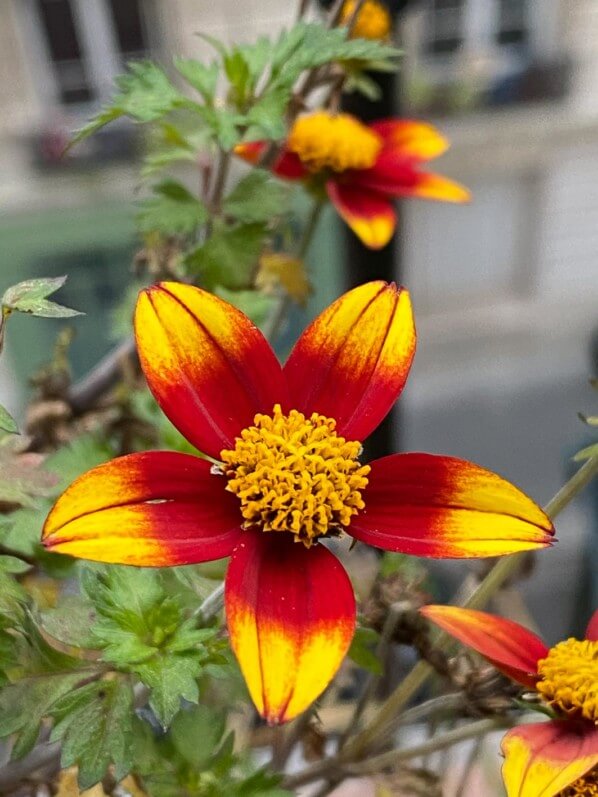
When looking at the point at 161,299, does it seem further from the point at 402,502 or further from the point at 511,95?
the point at 511,95

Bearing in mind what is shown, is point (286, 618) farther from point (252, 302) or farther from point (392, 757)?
point (252, 302)

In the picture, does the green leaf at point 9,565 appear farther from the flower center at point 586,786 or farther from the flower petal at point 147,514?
the flower center at point 586,786

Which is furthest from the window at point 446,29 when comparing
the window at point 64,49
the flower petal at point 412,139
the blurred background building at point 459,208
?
the flower petal at point 412,139

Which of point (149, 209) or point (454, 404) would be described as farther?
point (454, 404)

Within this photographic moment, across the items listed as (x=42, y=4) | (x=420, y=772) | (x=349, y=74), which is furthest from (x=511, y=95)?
(x=420, y=772)

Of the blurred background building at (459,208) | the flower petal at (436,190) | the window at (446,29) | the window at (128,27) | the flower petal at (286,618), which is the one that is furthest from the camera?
the window at (446,29)

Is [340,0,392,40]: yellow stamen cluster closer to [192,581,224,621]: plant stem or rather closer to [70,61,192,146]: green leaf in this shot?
[70,61,192,146]: green leaf
